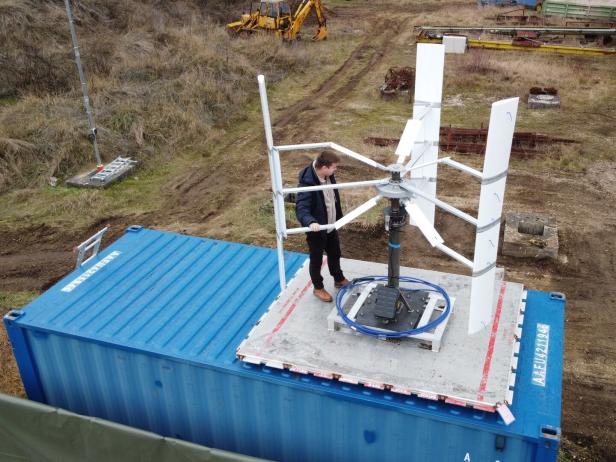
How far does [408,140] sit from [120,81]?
16.4 metres

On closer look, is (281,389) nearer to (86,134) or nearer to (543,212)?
(543,212)

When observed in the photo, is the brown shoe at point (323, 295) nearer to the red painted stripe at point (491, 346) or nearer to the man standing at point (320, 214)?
the man standing at point (320, 214)

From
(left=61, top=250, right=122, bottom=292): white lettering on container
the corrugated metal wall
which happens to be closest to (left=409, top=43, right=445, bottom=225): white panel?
(left=61, top=250, right=122, bottom=292): white lettering on container

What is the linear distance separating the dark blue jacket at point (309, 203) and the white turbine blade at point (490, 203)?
183 cm

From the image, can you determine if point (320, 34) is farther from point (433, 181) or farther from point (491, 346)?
point (491, 346)

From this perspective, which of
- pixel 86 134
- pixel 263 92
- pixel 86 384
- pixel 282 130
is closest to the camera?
pixel 263 92

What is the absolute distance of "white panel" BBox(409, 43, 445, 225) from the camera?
530 centimetres

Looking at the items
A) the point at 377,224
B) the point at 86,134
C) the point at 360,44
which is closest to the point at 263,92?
the point at 377,224

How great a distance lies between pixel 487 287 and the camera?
4.75 metres

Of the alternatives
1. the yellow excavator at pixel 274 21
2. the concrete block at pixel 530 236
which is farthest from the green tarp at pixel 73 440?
the yellow excavator at pixel 274 21

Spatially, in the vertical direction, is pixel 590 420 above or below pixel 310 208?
below

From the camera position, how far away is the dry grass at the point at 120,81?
50.3ft

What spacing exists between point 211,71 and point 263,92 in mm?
15876

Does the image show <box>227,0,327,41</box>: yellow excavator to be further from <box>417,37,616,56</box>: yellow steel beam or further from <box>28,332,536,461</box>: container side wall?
<box>28,332,536,461</box>: container side wall
